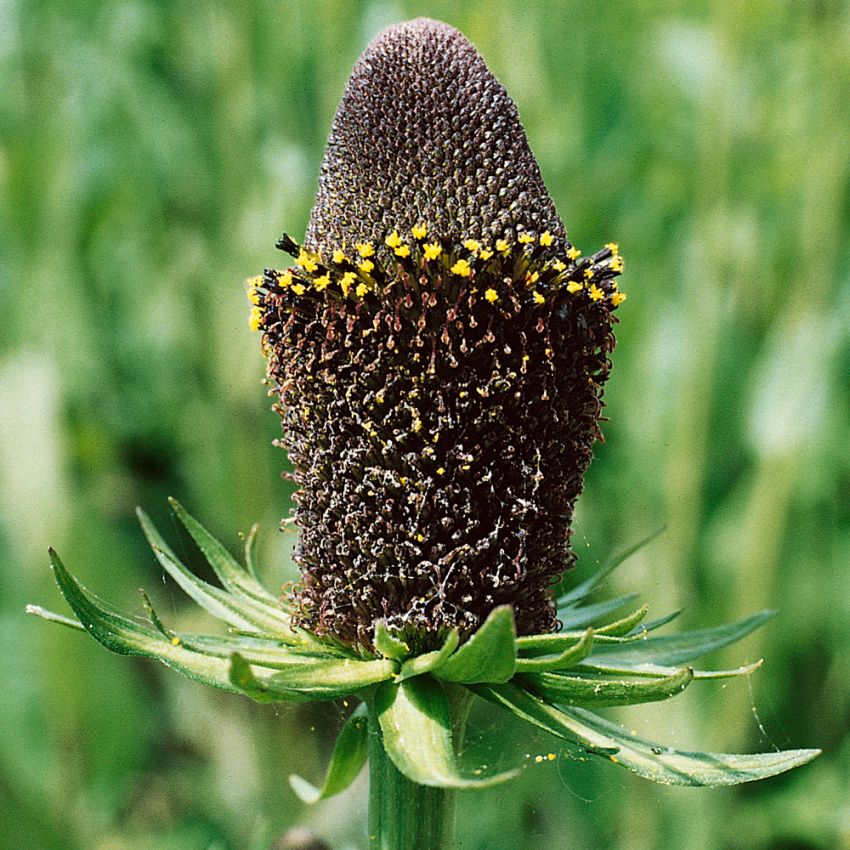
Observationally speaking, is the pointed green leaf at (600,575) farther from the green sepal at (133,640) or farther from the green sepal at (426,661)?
the green sepal at (133,640)

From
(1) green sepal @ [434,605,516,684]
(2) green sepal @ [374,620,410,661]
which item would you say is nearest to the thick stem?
(2) green sepal @ [374,620,410,661]

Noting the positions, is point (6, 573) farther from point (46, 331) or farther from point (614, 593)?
point (614, 593)

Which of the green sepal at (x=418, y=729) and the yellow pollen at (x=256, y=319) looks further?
the yellow pollen at (x=256, y=319)

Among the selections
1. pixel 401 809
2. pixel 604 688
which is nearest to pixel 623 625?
pixel 604 688

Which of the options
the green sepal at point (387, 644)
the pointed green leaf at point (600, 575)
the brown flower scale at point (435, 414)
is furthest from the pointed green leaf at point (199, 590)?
the pointed green leaf at point (600, 575)

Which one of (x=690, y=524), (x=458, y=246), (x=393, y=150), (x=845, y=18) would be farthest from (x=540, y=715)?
(x=845, y=18)

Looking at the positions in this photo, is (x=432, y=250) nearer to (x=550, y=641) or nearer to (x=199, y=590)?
(x=550, y=641)

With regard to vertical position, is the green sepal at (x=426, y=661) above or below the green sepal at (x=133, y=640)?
below

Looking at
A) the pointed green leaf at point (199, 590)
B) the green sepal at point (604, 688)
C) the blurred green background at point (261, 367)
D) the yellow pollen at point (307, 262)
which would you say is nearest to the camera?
the green sepal at point (604, 688)
